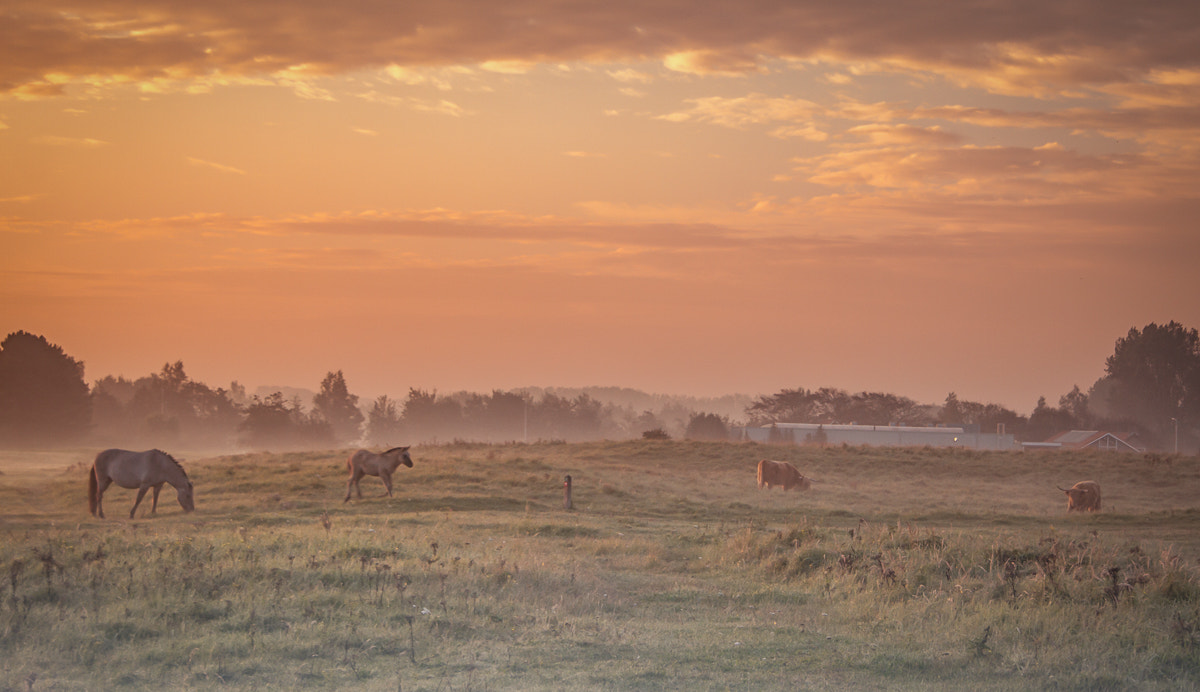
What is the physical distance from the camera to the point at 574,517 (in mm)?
25922

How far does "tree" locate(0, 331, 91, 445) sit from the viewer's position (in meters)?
82.4

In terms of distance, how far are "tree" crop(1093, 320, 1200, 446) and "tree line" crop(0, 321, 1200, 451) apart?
0.13 metres

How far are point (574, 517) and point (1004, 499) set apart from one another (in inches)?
744

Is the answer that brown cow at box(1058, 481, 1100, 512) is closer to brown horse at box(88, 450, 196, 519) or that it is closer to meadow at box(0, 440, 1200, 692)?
meadow at box(0, 440, 1200, 692)

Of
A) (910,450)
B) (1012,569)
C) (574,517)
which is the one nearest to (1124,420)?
(910,450)

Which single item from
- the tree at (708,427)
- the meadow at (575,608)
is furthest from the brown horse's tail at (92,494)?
the tree at (708,427)

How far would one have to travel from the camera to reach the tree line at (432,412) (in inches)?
3376

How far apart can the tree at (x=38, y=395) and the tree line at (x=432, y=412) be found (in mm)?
91

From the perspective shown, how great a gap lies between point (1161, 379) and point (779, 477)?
101 meters

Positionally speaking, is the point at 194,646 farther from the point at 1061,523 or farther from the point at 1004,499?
the point at 1004,499

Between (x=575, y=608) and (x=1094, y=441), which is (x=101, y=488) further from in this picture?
(x=1094, y=441)

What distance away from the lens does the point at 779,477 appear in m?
39.2

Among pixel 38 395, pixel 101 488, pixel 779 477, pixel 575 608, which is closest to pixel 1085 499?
pixel 779 477

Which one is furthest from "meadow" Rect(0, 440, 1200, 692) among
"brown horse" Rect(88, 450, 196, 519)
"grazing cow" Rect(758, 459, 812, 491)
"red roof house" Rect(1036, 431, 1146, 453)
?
"red roof house" Rect(1036, 431, 1146, 453)
